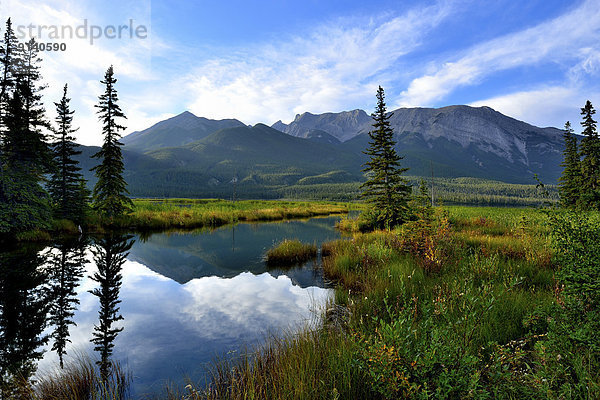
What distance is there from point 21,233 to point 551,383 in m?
27.3

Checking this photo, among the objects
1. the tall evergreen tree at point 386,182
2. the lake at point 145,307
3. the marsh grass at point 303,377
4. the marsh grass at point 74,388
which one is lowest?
the lake at point 145,307

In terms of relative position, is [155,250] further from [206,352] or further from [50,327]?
[206,352]

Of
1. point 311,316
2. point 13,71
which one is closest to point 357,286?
point 311,316

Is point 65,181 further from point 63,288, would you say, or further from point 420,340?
point 420,340

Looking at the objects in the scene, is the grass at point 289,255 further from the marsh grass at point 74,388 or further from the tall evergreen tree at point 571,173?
the tall evergreen tree at point 571,173


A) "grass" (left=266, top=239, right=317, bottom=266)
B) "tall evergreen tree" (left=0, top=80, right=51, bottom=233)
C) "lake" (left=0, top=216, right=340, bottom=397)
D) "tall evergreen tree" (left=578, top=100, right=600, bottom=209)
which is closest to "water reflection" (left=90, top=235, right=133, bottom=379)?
"lake" (left=0, top=216, right=340, bottom=397)

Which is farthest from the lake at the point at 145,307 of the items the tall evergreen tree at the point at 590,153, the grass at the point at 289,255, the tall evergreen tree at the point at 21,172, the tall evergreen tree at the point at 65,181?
the tall evergreen tree at the point at 590,153

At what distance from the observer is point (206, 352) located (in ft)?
19.7

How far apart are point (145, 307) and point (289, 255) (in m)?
7.84

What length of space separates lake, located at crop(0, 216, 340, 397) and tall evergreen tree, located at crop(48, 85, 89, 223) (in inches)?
403

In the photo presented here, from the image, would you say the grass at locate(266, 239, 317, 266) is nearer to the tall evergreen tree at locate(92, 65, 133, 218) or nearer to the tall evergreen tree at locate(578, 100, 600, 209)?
the tall evergreen tree at locate(92, 65, 133, 218)

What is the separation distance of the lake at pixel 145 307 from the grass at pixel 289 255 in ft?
2.65

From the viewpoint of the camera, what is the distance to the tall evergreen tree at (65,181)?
24.7 meters

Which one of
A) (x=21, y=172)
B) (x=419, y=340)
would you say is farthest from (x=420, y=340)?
(x=21, y=172)
